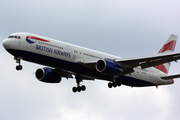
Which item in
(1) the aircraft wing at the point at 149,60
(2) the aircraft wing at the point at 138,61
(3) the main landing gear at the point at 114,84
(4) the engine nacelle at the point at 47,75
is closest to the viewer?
(1) the aircraft wing at the point at 149,60

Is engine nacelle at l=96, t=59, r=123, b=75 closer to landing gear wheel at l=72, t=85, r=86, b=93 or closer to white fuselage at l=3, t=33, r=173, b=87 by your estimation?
white fuselage at l=3, t=33, r=173, b=87

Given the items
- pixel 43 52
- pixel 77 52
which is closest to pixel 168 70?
pixel 77 52

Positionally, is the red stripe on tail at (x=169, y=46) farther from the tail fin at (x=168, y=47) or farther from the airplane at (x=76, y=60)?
the airplane at (x=76, y=60)

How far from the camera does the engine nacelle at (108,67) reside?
44.4m

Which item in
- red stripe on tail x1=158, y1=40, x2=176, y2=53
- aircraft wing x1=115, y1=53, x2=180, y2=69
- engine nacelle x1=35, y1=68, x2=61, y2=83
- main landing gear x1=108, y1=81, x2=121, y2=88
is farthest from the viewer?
red stripe on tail x1=158, y1=40, x2=176, y2=53

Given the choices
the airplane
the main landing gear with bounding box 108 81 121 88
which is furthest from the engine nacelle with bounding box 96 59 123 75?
the main landing gear with bounding box 108 81 121 88

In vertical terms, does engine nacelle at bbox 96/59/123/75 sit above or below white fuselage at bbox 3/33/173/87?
below

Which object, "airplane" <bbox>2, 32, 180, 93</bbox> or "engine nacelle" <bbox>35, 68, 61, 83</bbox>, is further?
"engine nacelle" <bbox>35, 68, 61, 83</bbox>

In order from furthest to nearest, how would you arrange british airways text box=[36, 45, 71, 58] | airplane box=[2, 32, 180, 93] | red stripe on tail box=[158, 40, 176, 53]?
1. red stripe on tail box=[158, 40, 176, 53]
2. british airways text box=[36, 45, 71, 58]
3. airplane box=[2, 32, 180, 93]

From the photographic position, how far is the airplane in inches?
1699

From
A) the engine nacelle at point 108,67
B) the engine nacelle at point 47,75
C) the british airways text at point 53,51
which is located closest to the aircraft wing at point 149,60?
the engine nacelle at point 108,67

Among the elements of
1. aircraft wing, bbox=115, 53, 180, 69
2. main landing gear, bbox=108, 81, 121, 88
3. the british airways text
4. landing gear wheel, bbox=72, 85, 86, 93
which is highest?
the british airways text

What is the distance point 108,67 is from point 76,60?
4137 millimetres

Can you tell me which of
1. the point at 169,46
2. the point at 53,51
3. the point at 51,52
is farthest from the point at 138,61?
the point at 169,46
